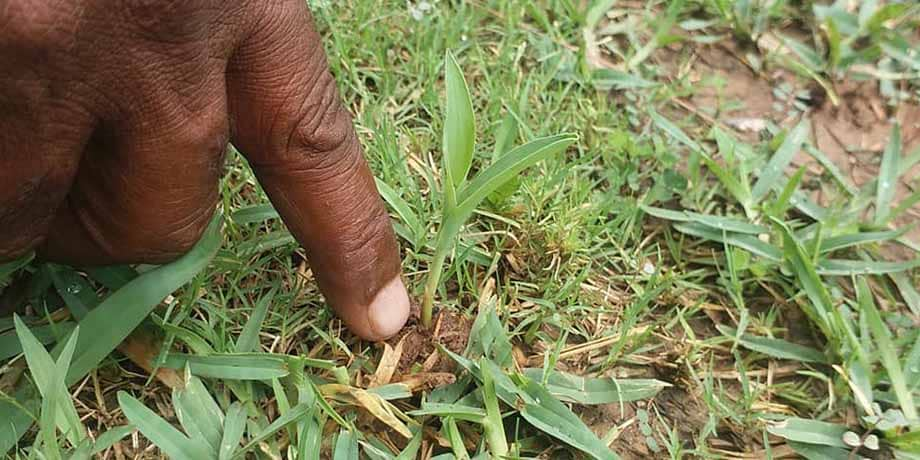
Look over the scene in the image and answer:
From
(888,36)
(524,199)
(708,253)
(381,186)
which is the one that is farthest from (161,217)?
(888,36)

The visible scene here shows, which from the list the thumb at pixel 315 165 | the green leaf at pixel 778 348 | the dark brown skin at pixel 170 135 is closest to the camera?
the dark brown skin at pixel 170 135

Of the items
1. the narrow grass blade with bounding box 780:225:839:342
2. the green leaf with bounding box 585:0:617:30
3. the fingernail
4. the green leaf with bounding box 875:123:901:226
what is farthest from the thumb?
the green leaf with bounding box 875:123:901:226

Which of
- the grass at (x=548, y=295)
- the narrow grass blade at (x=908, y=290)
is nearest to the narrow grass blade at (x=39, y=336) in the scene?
the grass at (x=548, y=295)

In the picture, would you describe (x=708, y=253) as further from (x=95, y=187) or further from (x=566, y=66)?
(x=95, y=187)

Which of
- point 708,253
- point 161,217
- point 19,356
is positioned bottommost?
point 708,253

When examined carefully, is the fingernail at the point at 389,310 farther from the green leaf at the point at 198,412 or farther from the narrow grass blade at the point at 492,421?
the green leaf at the point at 198,412

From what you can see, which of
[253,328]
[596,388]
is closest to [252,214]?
[253,328]

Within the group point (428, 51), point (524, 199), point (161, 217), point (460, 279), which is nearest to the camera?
point (161, 217)
